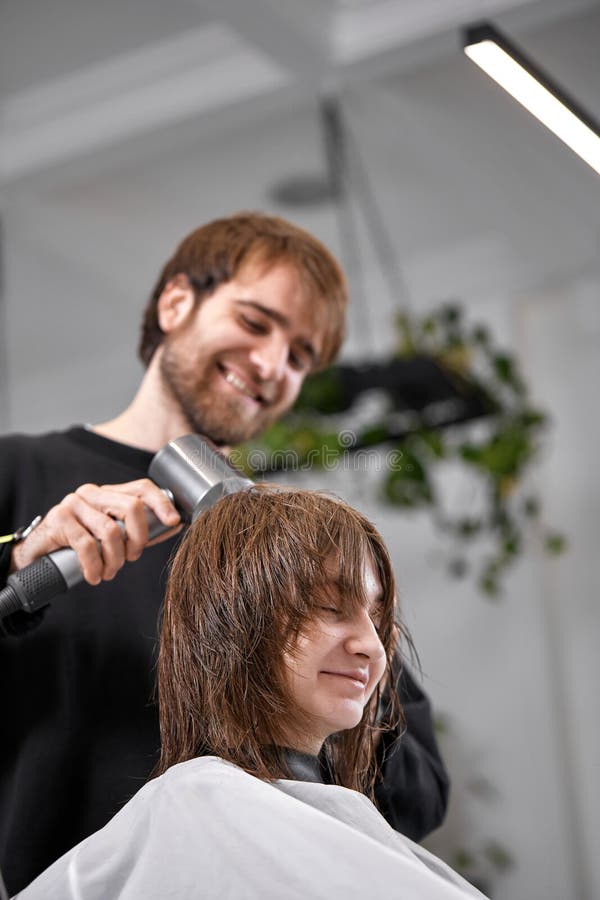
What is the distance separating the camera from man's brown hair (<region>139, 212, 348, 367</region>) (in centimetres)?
156

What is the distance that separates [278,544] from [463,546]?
121 inches

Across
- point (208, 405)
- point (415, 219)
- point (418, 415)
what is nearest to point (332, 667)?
point (208, 405)


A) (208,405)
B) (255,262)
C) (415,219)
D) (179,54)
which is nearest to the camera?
(208,405)

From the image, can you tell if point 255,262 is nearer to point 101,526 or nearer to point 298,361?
point 298,361

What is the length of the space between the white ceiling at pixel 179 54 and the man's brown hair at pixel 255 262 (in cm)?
98

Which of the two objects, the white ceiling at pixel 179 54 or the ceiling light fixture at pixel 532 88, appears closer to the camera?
the ceiling light fixture at pixel 532 88

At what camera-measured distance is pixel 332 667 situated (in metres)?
1.01

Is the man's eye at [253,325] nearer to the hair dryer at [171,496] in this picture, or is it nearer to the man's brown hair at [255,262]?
the man's brown hair at [255,262]

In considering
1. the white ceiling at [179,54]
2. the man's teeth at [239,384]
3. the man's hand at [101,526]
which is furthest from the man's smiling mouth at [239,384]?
the white ceiling at [179,54]

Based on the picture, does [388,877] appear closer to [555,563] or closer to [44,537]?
[44,537]

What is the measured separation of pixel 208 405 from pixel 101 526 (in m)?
0.39

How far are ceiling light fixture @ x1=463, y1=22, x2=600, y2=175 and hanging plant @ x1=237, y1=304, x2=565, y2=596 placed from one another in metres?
1.66

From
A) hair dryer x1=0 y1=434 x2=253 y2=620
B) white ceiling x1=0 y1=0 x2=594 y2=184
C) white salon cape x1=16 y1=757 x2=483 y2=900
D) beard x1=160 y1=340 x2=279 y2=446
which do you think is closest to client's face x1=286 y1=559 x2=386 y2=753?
white salon cape x1=16 y1=757 x2=483 y2=900

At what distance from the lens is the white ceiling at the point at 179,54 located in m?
2.55
